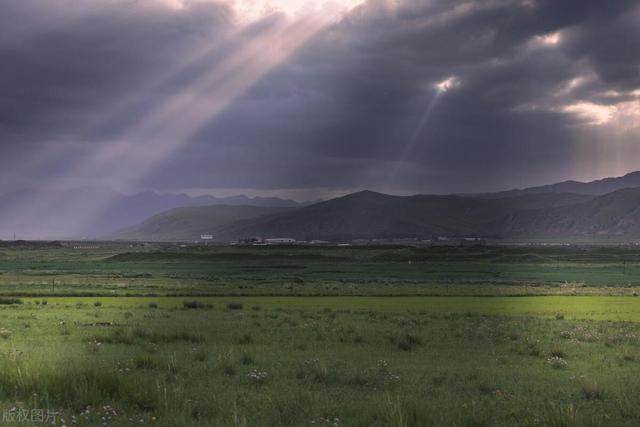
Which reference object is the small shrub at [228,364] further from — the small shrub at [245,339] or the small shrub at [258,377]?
the small shrub at [245,339]

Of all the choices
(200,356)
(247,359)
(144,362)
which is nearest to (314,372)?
(247,359)

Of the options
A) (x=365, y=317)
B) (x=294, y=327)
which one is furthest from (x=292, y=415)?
(x=365, y=317)

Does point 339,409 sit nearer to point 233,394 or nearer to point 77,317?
point 233,394

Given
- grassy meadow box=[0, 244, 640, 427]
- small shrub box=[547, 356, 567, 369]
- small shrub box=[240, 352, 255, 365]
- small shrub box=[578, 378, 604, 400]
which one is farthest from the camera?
small shrub box=[547, 356, 567, 369]

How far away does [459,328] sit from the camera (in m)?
21.9

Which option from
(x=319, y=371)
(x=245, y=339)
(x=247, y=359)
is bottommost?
(x=245, y=339)

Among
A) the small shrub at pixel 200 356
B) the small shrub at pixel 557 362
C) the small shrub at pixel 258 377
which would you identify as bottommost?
the small shrub at pixel 557 362

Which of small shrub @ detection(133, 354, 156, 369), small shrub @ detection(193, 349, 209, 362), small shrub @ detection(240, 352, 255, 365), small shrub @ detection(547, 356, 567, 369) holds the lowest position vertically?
small shrub @ detection(547, 356, 567, 369)

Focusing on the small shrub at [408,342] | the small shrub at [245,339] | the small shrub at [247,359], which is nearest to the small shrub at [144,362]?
the small shrub at [247,359]

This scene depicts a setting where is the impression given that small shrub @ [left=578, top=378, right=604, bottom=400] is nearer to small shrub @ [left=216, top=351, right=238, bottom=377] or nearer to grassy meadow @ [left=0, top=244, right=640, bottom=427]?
grassy meadow @ [left=0, top=244, right=640, bottom=427]

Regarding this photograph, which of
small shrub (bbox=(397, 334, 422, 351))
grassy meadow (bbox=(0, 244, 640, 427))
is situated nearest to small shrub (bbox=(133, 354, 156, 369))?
grassy meadow (bbox=(0, 244, 640, 427))

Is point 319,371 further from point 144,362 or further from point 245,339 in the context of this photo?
point 245,339

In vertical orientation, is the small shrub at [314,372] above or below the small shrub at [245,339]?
above

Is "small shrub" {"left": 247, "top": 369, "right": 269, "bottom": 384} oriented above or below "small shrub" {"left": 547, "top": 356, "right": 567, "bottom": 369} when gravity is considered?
above
